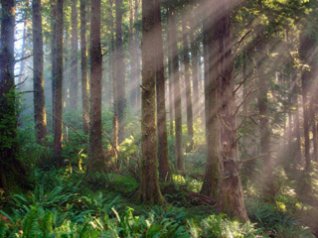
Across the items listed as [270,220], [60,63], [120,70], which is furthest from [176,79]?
[270,220]

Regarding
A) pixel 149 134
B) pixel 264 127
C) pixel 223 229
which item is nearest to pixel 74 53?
pixel 264 127

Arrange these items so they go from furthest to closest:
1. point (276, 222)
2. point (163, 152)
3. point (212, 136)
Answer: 1. point (163, 152)
2. point (212, 136)
3. point (276, 222)

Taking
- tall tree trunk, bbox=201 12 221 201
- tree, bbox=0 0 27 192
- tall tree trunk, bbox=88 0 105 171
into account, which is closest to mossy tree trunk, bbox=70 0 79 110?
tall tree trunk, bbox=88 0 105 171

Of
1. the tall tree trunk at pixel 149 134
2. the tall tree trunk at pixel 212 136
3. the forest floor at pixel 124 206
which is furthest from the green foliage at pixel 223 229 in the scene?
the tall tree trunk at pixel 212 136

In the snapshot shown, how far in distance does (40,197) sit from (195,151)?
535 inches

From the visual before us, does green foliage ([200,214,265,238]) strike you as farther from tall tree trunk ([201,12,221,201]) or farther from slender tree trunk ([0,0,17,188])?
slender tree trunk ([0,0,17,188])

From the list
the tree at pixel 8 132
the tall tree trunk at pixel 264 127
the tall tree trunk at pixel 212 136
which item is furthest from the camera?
the tall tree trunk at pixel 264 127

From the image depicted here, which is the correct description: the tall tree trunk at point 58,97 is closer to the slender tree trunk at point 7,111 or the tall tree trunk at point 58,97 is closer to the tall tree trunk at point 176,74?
the slender tree trunk at point 7,111

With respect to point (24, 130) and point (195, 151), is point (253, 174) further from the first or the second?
point (24, 130)

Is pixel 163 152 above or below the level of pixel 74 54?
below

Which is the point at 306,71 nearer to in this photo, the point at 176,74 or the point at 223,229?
the point at 176,74

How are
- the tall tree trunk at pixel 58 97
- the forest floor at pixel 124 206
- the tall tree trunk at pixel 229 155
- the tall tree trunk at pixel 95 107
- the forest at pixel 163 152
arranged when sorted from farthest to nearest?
the tall tree trunk at pixel 58 97, the tall tree trunk at pixel 95 107, the tall tree trunk at pixel 229 155, the forest at pixel 163 152, the forest floor at pixel 124 206

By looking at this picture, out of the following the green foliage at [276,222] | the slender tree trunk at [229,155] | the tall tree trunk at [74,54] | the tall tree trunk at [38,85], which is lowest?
the green foliage at [276,222]

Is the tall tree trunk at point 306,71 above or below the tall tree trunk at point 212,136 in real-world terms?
above
